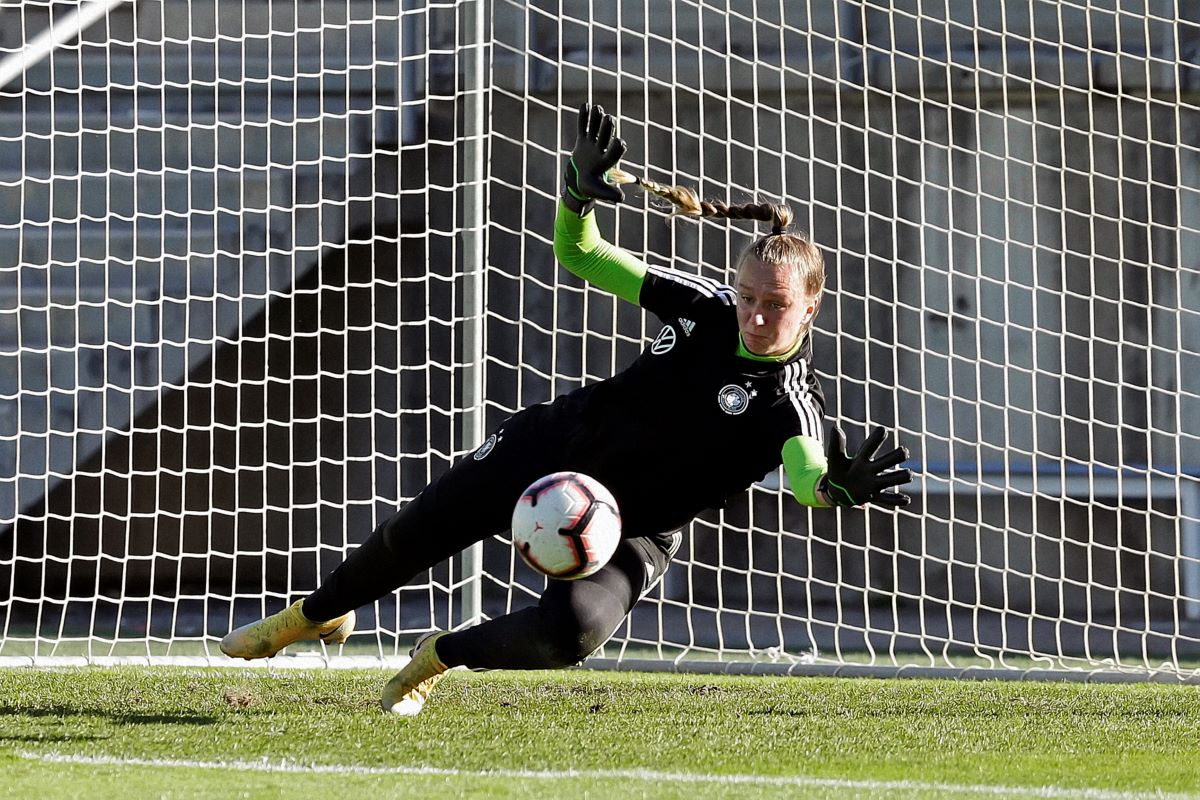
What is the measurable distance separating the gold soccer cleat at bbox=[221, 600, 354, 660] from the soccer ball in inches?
37.9

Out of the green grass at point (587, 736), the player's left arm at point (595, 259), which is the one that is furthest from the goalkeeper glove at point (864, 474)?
the player's left arm at point (595, 259)

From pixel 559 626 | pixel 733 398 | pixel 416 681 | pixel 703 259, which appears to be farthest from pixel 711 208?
pixel 703 259

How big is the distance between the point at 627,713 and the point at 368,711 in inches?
29.9

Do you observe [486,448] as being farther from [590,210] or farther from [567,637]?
[590,210]

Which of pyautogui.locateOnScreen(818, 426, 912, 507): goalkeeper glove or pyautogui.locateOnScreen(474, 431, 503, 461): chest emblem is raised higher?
pyautogui.locateOnScreen(818, 426, 912, 507): goalkeeper glove

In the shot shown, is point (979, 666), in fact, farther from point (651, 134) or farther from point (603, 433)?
point (651, 134)

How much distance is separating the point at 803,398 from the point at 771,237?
0.41 m

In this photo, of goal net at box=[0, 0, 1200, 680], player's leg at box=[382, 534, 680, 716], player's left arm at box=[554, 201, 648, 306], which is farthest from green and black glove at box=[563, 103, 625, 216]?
goal net at box=[0, 0, 1200, 680]

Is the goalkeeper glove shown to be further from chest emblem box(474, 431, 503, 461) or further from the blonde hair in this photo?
chest emblem box(474, 431, 503, 461)

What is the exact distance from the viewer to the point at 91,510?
325 inches

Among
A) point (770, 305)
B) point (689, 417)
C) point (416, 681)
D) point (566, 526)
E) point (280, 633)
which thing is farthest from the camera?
point (280, 633)

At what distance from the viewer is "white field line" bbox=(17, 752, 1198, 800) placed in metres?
3.20

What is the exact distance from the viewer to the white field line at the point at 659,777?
3203mm

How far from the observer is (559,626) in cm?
372
